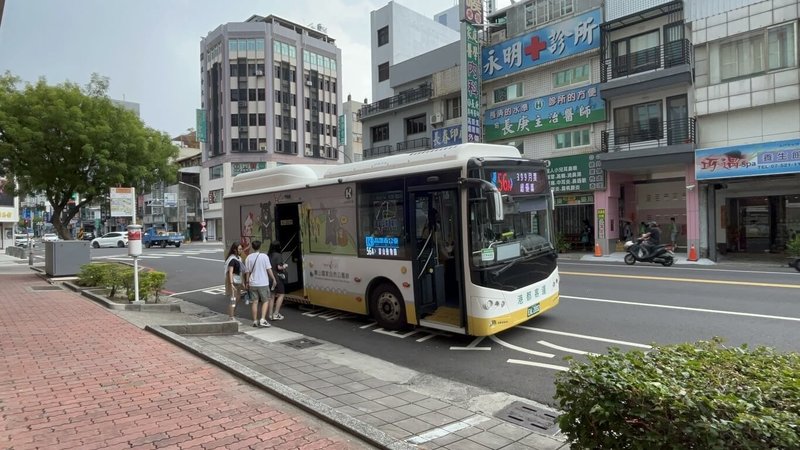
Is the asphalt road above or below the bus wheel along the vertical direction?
below

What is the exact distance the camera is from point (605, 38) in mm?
23281

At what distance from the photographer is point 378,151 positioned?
3666 centimetres

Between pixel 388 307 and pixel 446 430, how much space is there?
167 inches

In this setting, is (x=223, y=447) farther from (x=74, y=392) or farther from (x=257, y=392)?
(x=74, y=392)

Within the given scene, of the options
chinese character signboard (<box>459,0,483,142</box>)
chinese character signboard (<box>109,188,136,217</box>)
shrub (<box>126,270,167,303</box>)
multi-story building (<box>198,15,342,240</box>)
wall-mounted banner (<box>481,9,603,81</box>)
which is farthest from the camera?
multi-story building (<box>198,15,342,240</box>)

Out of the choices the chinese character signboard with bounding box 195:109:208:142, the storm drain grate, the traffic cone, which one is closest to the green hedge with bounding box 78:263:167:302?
the storm drain grate

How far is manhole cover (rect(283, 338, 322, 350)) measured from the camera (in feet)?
25.3

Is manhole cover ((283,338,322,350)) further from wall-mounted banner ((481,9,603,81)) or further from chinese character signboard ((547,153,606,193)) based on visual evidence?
wall-mounted banner ((481,9,603,81))

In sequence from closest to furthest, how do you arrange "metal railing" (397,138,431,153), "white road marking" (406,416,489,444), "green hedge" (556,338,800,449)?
"green hedge" (556,338,800,449)
"white road marking" (406,416,489,444)
"metal railing" (397,138,431,153)

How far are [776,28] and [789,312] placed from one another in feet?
48.2

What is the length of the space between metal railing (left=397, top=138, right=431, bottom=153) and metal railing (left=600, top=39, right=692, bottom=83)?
12.4 metres

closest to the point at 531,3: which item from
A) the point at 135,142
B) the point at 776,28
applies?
the point at 776,28

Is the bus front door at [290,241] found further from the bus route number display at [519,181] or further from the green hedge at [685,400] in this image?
the green hedge at [685,400]

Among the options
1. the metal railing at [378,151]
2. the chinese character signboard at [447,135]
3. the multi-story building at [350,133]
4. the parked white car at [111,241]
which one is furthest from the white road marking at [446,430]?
the multi-story building at [350,133]
